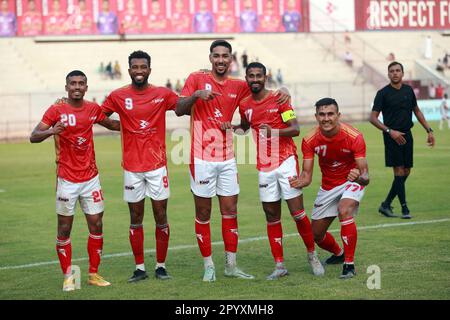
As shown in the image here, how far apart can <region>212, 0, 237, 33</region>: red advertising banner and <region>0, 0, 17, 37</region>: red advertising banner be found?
44.8ft

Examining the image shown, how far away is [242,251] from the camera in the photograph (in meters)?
12.7

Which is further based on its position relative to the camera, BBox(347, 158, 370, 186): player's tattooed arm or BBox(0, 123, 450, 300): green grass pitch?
BBox(347, 158, 370, 186): player's tattooed arm

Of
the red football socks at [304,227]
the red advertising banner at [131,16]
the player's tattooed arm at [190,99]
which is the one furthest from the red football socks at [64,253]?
the red advertising banner at [131,16]

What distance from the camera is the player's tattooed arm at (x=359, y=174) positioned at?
10617 mm

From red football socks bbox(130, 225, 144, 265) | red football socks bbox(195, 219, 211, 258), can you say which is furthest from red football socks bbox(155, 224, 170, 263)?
red football socks bbox(195, 219, 211, 258)

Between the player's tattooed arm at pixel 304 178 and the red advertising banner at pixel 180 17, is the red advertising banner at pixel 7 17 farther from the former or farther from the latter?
the player's tattooed arm at pixel 304 178

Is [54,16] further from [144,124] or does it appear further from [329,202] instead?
[329,202]

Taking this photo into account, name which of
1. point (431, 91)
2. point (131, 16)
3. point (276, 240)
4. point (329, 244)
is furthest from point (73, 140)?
point (131, 16)

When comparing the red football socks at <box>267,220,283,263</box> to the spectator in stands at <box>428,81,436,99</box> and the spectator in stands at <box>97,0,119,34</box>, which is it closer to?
the spectator in stands at <box>428,81,436,99</box>

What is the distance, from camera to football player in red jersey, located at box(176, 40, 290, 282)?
11016 millimetres

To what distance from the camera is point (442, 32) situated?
237ft
